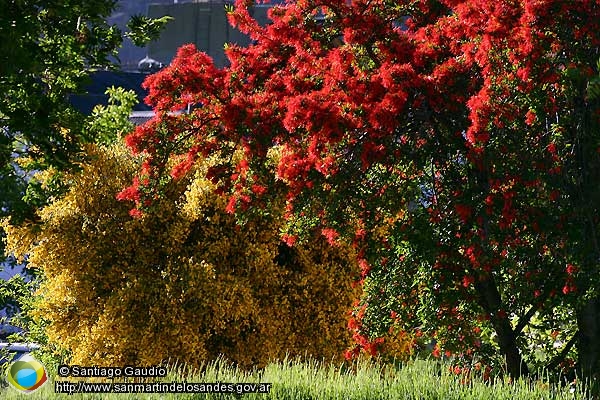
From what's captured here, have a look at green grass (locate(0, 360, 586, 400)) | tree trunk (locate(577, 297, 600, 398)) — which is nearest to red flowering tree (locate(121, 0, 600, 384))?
tree trunk (locate(577, 297, 600, 398))

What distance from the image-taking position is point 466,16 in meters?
9.02

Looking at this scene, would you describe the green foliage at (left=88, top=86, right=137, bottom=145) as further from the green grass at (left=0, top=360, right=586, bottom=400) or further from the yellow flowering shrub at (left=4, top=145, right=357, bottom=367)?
the green grass at (left=0, top=360, right=586, bottom=400)

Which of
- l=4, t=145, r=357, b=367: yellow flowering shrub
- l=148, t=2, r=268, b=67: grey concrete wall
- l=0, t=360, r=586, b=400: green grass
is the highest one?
l=148, t=2, r=268, b=67: grey concrete wall

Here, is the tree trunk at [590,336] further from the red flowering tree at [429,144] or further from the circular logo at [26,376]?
the circular logo at [26,376]

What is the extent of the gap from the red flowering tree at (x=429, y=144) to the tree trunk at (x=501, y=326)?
22 mm

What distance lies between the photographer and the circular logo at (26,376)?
379 inches

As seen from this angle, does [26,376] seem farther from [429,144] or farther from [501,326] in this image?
[501,326]

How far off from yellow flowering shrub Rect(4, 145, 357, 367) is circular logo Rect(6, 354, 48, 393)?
13.0ft

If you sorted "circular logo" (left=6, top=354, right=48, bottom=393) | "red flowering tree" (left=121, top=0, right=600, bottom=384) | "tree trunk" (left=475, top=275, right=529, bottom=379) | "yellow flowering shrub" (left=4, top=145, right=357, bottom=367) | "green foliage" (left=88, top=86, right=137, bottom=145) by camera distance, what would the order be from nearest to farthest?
"red flowering tree" (left=121, top=0, right=600, bottom=384)
"circular logo" (left=6, top=354, right=48, bottom=393)
"tree trunk" (left=475, top=275, right=529, bottom=379)
"green foliage" (left=88, top=86, right=137, bottom=145)
"yellow flowering shrub" (left=4, top=145, right=357, bottom=367)

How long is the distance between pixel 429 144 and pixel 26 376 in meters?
5.00

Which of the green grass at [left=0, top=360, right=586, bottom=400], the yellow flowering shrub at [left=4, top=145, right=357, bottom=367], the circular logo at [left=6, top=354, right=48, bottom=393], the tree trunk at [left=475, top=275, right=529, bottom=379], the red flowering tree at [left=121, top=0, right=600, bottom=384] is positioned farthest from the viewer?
the yellow flowering shrub at [left=4, top=145, right=357, bottom=367]

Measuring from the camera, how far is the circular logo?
31.6 feet

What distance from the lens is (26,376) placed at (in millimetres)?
9875

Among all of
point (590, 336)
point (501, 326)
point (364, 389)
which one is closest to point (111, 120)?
point (364, 389)
